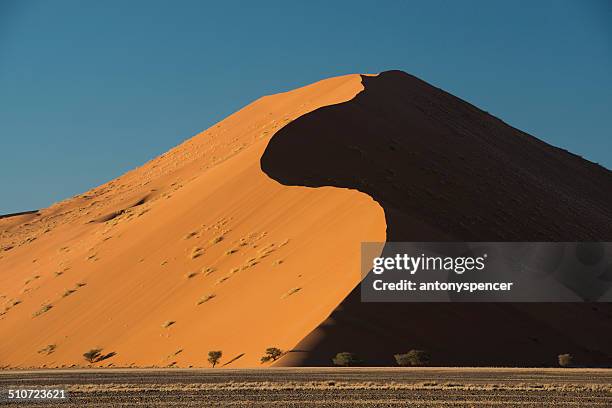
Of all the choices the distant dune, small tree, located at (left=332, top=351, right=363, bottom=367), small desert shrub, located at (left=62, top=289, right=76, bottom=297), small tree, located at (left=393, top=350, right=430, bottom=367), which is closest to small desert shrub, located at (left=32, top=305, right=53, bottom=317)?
the distant dune

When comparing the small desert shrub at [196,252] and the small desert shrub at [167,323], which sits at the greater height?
the small desert shrub at [196,252]

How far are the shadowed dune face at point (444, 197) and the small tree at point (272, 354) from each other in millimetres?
673

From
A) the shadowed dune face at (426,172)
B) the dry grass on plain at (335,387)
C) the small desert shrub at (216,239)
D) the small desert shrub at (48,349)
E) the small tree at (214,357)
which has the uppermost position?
the shadowed dune face at (426,172)

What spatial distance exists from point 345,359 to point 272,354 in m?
2.38

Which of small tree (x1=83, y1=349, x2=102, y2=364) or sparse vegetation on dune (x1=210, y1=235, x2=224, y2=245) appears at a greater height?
sparse vegetation on dune (x1=210, y1=235, x2=224, y2=245)

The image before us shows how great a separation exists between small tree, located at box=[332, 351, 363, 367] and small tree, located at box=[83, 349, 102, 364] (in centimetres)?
1204

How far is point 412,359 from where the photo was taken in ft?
102

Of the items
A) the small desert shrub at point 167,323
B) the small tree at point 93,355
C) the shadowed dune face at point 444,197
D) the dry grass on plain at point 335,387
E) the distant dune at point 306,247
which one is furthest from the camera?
the small desert shrub at point 167,323

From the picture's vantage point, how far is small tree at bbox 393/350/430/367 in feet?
102

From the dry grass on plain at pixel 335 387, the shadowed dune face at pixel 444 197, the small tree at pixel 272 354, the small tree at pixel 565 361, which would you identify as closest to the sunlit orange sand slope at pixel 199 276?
the small tree at pixel 272 354

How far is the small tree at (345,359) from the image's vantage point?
30.5 meters

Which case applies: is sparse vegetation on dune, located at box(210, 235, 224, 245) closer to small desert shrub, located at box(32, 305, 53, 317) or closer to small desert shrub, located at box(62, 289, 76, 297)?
small desert shrub, located at box(62, 289, 76, 297)

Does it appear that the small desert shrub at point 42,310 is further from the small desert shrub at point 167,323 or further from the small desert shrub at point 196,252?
the small desert shrub at point 167,323

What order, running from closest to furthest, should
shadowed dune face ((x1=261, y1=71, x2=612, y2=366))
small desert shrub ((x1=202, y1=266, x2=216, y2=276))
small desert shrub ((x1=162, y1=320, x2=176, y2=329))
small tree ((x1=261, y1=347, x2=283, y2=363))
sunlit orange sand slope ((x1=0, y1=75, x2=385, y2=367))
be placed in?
small tree ((x1=261, y1=347, x2=283, y2=363)), shadowed dune face ((x1=261, y1=71, x2=612, y2=366)), sunlit orange sand slope ((x1=0, y1=75, x2=385, y2=367)), small desert shrub ((x1=162, y1=320, x2=176, y2=329)), small desert shrub ((x1=202, y1=266, x2=216, y2=276))
